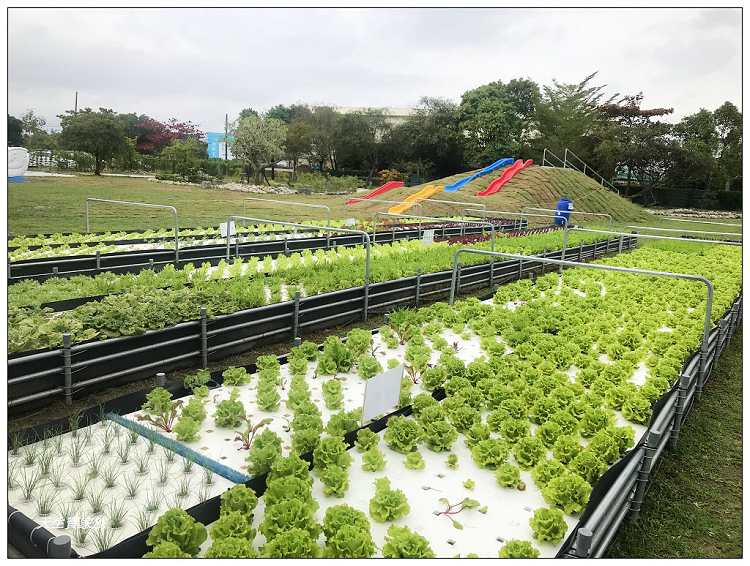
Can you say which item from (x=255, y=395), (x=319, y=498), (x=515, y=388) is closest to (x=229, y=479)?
(x=319, y=498)

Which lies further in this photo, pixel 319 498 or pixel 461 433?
pixel 461 433

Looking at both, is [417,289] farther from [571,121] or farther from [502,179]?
[571,121]

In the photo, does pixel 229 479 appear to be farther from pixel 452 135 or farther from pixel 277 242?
pixel 452 135

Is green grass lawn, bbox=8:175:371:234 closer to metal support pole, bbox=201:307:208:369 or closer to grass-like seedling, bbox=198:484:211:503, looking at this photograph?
metal support pole, bbox=201:307:208:369

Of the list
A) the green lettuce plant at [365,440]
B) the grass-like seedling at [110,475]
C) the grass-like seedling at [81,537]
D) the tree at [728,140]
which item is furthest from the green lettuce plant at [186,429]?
the tree at [728,140]

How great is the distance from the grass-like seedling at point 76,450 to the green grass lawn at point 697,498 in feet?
11.2

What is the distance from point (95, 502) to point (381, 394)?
6.69ft

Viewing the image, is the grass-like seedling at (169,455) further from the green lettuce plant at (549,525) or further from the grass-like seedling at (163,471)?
the green lettuce plant at (549,525)

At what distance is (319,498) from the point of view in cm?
357

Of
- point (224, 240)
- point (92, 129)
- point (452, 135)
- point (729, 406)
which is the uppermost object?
point (452, 135)

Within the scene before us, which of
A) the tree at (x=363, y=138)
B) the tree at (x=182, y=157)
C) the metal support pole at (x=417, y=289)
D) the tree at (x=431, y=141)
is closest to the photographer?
the metal support pole at (x=417, y=289)

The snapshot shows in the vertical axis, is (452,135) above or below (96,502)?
above

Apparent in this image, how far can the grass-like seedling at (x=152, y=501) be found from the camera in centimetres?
331

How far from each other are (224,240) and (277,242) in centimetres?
118
